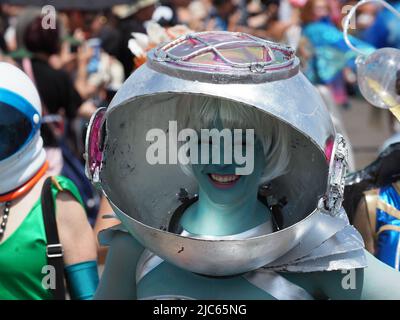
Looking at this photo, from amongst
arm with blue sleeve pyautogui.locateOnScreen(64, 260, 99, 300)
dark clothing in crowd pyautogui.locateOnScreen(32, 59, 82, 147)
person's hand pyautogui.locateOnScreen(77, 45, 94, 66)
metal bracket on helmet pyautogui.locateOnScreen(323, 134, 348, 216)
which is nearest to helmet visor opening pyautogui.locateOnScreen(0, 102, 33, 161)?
arm with blue sleeve pyautogui.locateOnScreen(64, 260, 99, 300)

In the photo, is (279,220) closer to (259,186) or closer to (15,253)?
(259,186)

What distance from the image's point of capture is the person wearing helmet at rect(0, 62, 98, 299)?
2.80 metres

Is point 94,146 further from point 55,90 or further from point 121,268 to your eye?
point 55,90

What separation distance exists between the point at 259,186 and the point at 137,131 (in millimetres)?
333

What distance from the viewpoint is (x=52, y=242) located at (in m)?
2.79

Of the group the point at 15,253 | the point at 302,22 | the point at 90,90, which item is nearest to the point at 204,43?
the point at 15,253

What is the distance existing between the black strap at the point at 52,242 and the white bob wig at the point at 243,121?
783 mm

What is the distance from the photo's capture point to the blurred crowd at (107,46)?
13.4 feet

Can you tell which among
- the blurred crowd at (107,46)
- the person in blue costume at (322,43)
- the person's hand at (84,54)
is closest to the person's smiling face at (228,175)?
the blurred crowd at (107,46)

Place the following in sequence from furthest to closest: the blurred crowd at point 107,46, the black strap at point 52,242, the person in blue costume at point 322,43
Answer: the person in blue costume at point 322,43 < the blurred crowd at point 107,46 < the black strap at point 52,242

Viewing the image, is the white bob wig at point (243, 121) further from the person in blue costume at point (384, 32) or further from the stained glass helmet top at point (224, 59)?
the person in blue costume at point (384, 32)

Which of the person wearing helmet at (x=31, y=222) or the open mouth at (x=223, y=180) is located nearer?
the open mouth at (x=223, y=180)

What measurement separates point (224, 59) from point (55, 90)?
3246mm

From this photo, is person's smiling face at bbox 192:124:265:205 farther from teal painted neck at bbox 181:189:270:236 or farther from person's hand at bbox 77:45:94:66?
person's hand at bbox 77:45:94:66
